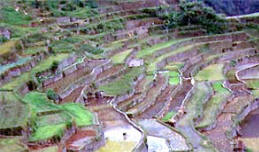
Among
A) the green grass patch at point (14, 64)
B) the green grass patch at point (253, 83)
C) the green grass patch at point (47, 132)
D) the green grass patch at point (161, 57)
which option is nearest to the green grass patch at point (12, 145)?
the green grass patch at point (47, 132)

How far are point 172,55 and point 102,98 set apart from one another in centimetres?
1025

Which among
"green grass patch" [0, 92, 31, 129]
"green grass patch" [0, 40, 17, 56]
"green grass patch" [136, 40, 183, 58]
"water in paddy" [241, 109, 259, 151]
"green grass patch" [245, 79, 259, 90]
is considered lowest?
"water in paddy" [241, 109, 259, 151]

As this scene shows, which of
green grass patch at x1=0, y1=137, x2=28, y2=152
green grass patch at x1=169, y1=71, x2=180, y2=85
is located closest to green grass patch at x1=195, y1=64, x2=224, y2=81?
green grass patch at x1=169, y1=71, x2=180, y2=85

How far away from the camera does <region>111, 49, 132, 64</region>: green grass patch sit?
27562 mm

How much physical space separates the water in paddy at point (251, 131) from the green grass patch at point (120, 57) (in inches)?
288

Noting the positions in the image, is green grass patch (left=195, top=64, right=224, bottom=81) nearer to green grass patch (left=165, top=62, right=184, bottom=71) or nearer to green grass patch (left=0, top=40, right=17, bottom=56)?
green grass patch (left=165, top=62, right=184, bottom=71)

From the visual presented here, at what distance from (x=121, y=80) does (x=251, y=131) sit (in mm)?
6445

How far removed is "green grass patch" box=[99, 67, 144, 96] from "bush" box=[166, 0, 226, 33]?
12.4 m

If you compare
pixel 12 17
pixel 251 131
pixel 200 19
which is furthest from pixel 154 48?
pixel 251 131

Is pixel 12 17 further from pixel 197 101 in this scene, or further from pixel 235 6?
pixel 235 6

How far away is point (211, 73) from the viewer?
1180 inches

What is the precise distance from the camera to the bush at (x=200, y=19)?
3741 cm

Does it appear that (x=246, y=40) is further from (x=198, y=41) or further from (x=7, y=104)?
(x=7, y=104)

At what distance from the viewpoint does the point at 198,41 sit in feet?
117
